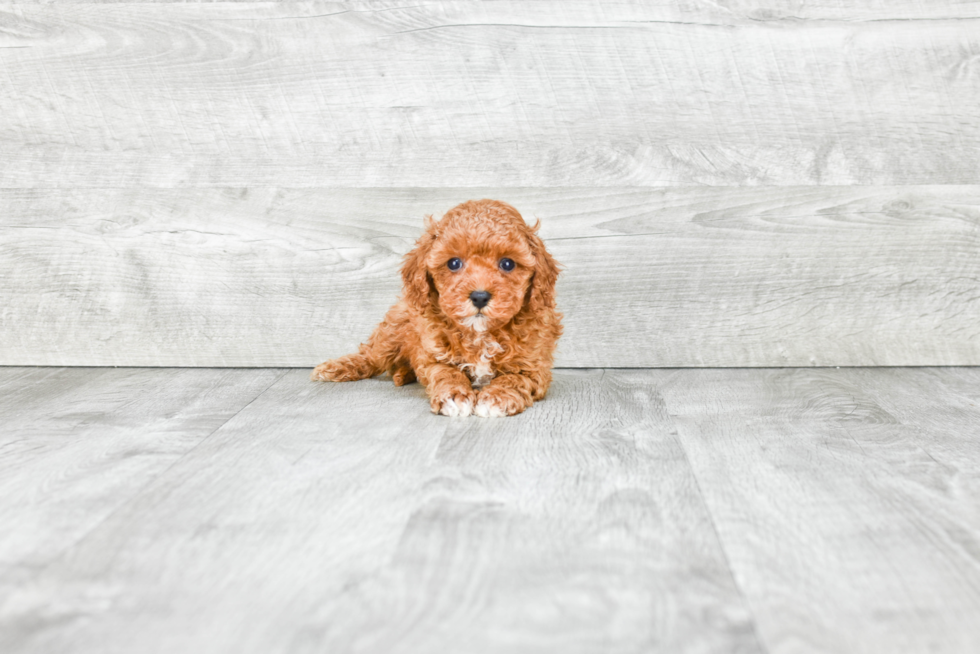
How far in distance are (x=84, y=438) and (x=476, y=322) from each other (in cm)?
83

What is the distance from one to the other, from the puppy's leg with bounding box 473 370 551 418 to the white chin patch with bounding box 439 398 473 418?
0.06 feet

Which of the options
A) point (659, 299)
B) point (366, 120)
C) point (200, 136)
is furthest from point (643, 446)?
point (200, 136)

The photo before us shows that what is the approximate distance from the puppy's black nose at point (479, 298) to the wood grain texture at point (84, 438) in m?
0.61

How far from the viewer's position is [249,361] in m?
2.53

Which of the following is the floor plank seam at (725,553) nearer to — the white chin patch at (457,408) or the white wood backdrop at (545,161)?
the white chin patch at (457,408)

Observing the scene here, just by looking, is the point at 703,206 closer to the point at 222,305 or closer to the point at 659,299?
the point at 659,299

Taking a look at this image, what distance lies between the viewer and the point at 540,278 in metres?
1.88

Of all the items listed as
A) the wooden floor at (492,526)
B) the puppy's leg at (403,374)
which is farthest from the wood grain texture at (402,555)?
the puppy's leg at (403,374)

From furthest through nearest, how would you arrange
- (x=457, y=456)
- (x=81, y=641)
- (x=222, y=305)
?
(x=222, y=305) → (x=457, y=456) → (x=81, y=641)

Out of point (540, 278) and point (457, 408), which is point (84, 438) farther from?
point (540, 278)

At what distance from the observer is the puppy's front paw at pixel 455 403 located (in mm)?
1848

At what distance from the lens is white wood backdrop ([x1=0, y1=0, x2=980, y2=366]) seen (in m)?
2.39

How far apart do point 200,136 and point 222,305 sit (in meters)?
0.50

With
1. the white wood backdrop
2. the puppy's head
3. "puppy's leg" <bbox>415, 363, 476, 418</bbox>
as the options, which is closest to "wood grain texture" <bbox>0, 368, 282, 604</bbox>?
the white wood backdrop
